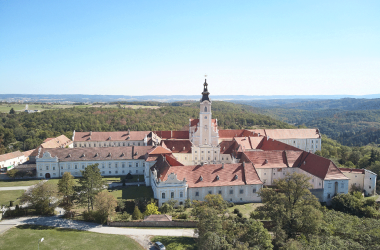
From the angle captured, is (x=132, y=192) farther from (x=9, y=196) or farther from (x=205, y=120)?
(x=205, y=120)

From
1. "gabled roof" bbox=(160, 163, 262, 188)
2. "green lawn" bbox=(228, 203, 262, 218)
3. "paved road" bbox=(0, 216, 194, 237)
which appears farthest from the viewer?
"gabled roof" bbox=(160, 163, 262, 188)

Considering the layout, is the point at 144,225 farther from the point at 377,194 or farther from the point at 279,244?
the point at 377,194

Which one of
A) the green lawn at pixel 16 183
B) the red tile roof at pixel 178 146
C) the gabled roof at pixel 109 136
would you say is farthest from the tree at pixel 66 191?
the gabled roof at pixel 109 136

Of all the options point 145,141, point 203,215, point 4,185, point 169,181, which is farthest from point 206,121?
point 4,185

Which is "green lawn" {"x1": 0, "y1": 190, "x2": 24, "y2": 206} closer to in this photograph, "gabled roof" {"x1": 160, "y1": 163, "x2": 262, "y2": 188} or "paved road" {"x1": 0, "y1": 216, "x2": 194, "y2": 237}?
"paved road" {"x1": 0, "y1": 216, "x2": 194, "y2": 237}

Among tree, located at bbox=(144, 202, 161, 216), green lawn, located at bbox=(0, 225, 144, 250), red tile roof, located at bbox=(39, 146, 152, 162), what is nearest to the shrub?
tree, located at bbox=(144, 202, 161, 216)

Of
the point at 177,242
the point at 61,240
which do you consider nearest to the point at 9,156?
the point at 61,240
